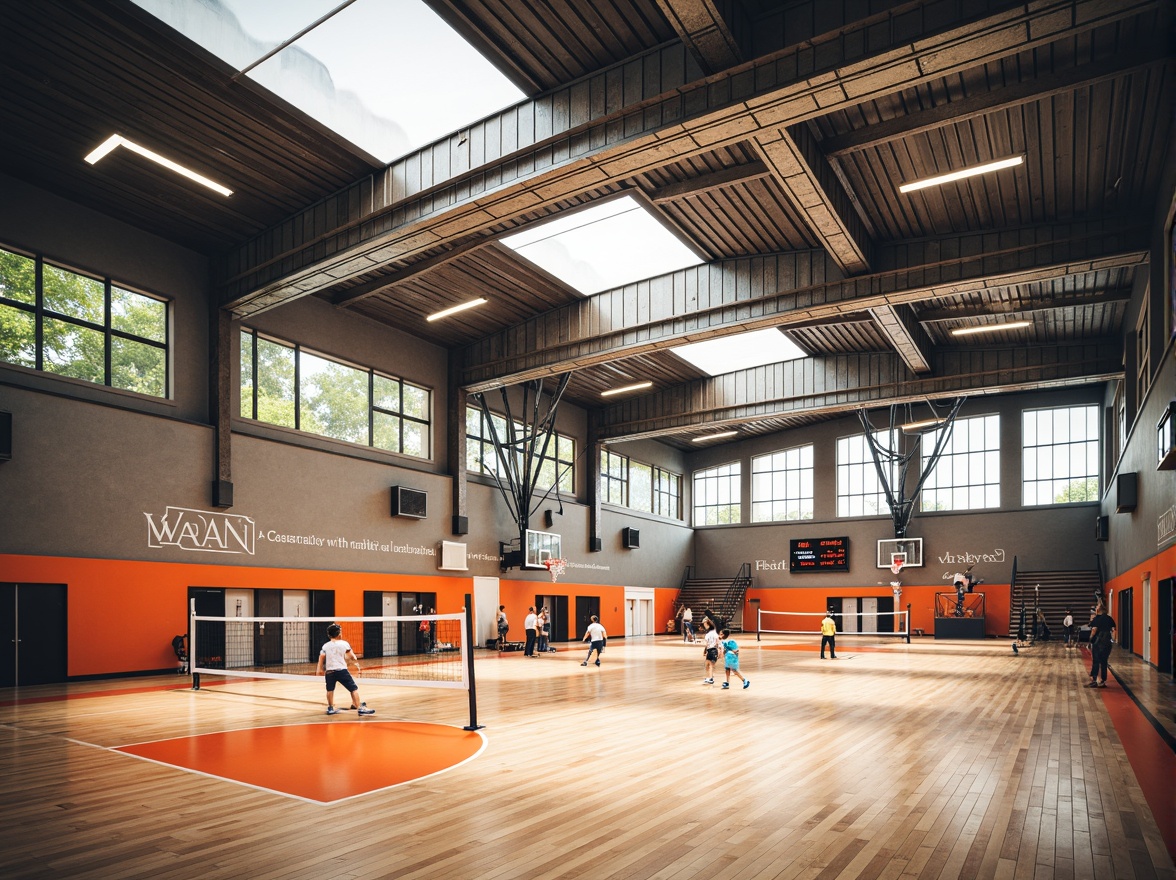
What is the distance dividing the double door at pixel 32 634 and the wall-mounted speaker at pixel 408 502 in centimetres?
997

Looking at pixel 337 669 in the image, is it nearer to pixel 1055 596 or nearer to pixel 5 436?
pixel 5 436

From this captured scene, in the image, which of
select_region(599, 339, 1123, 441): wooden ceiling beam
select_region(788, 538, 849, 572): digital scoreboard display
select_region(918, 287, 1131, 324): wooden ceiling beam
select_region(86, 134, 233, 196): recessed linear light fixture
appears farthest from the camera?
select_region(788, 538, 849, 572): digital scoreboard display

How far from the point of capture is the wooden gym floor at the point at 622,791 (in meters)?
5.92

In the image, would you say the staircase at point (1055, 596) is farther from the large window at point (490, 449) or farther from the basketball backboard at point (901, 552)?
the large window at point (490, 449)

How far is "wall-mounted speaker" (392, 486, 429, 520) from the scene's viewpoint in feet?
84.7

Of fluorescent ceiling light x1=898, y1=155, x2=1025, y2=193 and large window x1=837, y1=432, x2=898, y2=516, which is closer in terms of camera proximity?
fluorescent ceiling light x1=898, y1=155, x2=1025, y2=193

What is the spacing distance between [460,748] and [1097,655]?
13.9 m

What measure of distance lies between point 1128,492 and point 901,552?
18065 mm

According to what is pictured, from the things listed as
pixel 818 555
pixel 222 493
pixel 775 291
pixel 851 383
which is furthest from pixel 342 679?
pixel 818 555

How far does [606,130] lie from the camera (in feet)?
45.9

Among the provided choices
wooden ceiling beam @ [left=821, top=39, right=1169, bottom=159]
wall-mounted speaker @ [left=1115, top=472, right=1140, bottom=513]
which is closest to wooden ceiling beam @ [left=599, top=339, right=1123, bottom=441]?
wall-mounted speaker @ [left=1115, top=472, right=1140, bottom=513]

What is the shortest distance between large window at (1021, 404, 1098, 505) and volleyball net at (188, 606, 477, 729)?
28092 mm

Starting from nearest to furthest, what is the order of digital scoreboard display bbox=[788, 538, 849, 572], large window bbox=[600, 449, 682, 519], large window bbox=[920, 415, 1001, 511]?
1. large window bbox=[920, 415, 1001, 511]
2. large window bbox=[600, 449, 682, 519]
3. digital scoreboard display bbox=[788, 538, 849, 572]

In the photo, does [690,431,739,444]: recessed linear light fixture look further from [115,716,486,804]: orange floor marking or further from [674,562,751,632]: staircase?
[115,716,486,804]: orange floor marking
